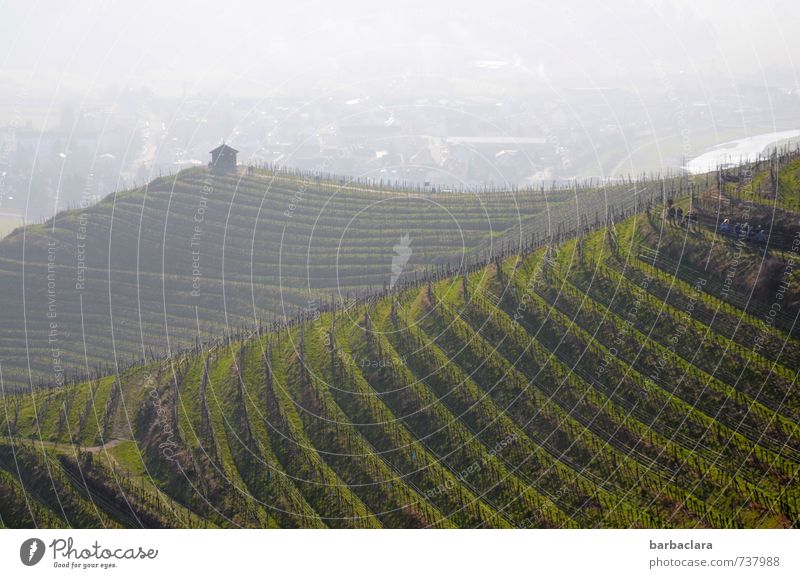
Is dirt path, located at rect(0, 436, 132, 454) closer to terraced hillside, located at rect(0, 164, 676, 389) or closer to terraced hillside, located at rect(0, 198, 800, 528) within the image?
terraced hillside, located at rect(0, 198, 800, 528)

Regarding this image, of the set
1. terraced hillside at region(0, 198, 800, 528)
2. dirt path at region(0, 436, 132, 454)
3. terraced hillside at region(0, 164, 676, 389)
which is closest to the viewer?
terraced hillside at region(0, 198, 800, 528)

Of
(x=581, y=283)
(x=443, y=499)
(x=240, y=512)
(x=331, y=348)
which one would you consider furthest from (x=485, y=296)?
(x=240, y=512)

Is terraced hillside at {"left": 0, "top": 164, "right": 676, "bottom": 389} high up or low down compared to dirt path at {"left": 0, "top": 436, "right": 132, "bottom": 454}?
up

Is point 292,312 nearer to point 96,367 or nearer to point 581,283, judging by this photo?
point 96,367

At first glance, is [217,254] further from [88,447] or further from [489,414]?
[489,414]

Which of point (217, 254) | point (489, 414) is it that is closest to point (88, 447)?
point (489, 414)

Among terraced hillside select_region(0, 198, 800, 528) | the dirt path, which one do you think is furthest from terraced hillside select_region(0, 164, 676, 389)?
the dirt path
